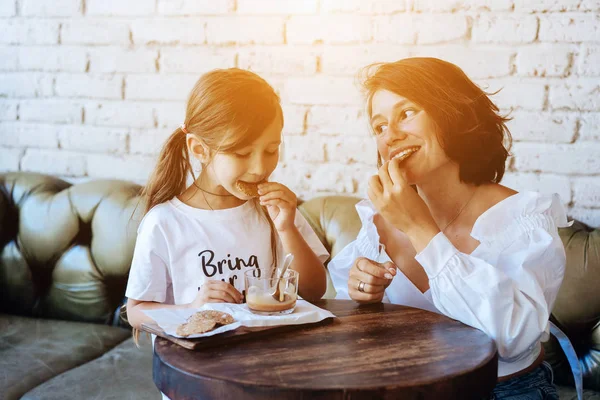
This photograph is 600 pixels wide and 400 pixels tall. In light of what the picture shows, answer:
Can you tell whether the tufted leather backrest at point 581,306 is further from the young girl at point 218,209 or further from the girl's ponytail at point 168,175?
the girl's ponytail at point 168,175

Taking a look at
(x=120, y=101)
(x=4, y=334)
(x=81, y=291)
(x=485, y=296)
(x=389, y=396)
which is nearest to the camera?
(x=389, y=396)

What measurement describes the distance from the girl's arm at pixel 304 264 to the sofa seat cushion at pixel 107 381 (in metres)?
0.52

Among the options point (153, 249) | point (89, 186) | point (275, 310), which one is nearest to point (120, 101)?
point (89, 186)

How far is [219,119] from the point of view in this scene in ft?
4.66

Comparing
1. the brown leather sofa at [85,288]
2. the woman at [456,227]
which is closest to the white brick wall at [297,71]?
the brown leather sofa at [85,288]

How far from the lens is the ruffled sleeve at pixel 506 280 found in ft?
3.98

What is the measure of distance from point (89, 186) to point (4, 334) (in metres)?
0.56

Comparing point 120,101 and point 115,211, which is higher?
point 120,101

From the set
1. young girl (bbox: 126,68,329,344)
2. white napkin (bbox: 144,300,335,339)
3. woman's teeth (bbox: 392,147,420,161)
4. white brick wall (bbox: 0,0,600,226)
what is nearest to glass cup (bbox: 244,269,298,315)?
white napkin (bbox: 144,300,335,339)

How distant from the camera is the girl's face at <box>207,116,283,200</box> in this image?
1.40m

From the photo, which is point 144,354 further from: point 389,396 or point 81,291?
point 389,396

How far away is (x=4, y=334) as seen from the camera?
212 cm

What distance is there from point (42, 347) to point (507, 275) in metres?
1.43

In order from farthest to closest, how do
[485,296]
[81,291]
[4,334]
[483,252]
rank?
[81,291] → [4,334] → [483,252] → [485,296]
